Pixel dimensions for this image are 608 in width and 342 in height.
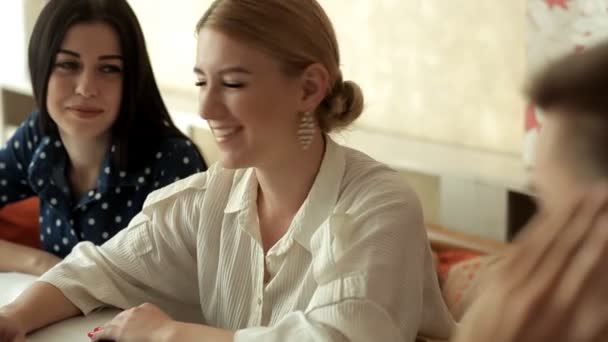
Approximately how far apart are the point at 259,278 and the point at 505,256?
29.9 inches

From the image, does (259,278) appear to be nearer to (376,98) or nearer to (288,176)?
(288,176)

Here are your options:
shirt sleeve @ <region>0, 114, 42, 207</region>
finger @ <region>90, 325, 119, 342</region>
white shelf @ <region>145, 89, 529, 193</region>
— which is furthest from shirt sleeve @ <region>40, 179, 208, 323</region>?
white shelf @ <region>145, 89, 529, 193</region>

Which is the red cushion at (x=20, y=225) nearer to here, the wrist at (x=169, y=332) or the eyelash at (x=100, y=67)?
the eyelash at (x=100, y=67)

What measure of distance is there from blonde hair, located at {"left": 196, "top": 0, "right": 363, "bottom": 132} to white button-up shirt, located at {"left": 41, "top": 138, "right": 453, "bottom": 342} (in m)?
0.15

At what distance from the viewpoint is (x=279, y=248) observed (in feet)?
4.82

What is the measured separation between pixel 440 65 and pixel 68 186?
38.0 inches

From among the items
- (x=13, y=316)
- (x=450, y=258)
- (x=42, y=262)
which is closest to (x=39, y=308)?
(x=13, y=316)

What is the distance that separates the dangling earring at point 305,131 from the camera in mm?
1476

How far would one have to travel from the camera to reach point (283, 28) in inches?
55.4

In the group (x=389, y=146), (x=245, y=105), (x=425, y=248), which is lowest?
(x=389, y=146)

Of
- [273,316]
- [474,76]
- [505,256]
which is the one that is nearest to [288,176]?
[273,316]

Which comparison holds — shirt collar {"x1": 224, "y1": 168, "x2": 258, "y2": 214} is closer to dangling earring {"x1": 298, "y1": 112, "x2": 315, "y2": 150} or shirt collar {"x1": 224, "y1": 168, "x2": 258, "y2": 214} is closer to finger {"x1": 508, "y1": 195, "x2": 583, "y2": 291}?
dangling earring {"x1": 298, "y1": 112, "x2": 315, "y2": 150}

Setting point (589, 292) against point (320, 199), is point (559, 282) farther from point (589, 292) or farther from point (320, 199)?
point (320, 199)

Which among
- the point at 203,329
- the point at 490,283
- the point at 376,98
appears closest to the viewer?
the point at 490,283
